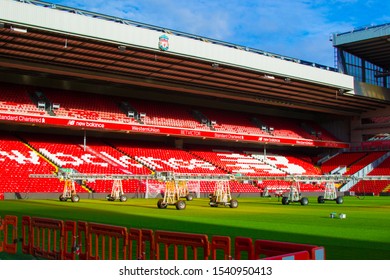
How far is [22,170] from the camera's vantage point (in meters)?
42.0

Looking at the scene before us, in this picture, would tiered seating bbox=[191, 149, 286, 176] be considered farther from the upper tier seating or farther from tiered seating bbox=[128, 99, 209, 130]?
tiered seating bbox=[128, 99, 209, 130]

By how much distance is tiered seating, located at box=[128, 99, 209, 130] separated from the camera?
5503cm

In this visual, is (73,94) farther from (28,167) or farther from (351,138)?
(351,138)

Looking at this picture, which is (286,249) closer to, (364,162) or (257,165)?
(257,165)

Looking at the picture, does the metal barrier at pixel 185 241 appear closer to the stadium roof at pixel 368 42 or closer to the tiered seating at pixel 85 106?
the tiered seating at pixel 85 106

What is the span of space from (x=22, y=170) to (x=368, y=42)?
4387cm

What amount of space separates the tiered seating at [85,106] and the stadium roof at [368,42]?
30.1m

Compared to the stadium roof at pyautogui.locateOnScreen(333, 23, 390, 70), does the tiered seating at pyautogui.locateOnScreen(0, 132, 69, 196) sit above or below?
below

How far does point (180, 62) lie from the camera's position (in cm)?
4572

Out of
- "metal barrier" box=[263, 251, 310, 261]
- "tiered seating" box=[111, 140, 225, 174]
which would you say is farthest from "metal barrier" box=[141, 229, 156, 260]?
"tiered seating" box=[111, 140, 225, 174]

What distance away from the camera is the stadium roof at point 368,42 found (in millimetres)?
58256

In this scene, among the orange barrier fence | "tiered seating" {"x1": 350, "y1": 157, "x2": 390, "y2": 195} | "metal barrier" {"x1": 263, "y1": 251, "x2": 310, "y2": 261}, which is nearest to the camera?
"metal barrier" {"x1": 263, "y1": 251, "x2": 310, "y2": 261}

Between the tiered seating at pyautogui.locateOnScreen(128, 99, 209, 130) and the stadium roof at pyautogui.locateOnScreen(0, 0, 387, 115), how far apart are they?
384 cm
